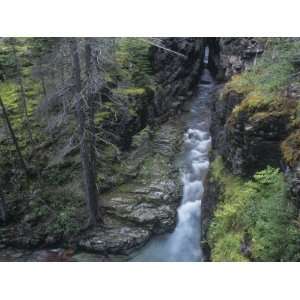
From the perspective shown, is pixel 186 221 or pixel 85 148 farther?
pixel 186 221

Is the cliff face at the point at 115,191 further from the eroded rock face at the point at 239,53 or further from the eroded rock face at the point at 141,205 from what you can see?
the eroded rock face at the point at 239,53

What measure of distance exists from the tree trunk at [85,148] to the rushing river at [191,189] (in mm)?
1515

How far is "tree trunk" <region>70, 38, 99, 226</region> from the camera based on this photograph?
703cm

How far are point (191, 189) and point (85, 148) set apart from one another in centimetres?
334

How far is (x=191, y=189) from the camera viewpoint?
32.1ft

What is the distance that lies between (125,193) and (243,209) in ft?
12.9

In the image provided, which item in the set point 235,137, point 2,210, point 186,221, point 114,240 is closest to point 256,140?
point 235,137

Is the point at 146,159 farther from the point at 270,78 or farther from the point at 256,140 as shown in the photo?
the point at 270,78

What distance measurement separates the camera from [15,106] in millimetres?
10039

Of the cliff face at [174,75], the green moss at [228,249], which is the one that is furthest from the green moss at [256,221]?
the cliff face at [174,75]

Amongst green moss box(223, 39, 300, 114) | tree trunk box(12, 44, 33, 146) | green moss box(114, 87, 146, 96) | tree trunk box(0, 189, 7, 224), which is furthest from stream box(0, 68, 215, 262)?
tree trunk box(12, 44, 33, 146)

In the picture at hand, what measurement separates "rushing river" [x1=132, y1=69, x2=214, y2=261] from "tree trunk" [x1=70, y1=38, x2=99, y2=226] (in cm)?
151

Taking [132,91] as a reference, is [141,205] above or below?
below
